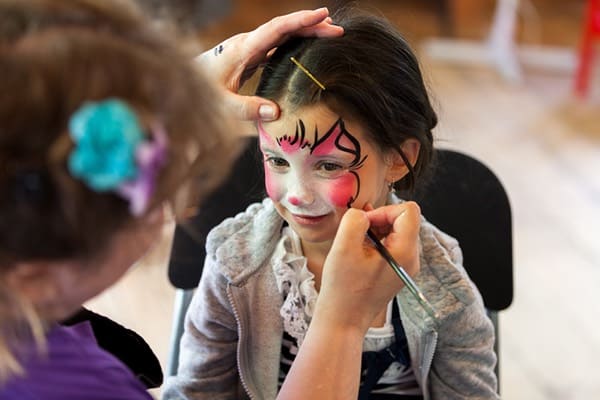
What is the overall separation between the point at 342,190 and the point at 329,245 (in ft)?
0.32

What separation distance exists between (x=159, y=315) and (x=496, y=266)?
1.01m

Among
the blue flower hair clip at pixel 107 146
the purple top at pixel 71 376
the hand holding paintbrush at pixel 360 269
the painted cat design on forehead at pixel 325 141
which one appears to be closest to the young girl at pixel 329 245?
the painted cat design on forehead at pixel 325 141

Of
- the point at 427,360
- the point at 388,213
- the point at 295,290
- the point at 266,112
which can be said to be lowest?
the point at 427,360

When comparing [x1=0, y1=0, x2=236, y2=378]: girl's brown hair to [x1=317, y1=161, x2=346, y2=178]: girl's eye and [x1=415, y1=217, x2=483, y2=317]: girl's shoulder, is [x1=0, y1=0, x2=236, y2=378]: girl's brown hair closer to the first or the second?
[x1=317, y1=161, x2=346, y2=178]: girl's eye

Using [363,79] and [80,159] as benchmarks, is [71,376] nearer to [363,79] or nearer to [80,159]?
[80,159]

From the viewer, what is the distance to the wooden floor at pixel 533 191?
1.87m

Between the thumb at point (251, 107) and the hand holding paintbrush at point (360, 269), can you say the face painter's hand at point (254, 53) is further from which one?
the hand holding paintbrush at point (360, 269)

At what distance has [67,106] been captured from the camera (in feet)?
1.80

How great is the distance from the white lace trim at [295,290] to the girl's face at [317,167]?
0.18 feet

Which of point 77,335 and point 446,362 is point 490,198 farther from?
point 77,335

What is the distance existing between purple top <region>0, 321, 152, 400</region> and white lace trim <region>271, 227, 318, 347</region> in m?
0.33

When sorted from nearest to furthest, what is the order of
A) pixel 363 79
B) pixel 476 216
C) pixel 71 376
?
pixel 71 376 < pixel 363 79 < pixel 476 216

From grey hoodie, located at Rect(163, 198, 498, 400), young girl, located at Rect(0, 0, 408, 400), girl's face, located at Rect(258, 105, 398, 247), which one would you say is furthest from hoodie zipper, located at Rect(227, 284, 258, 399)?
young girl, located at Rect(0, 0, 408, 400)

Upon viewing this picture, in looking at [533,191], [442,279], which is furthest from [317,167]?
[533,191]
